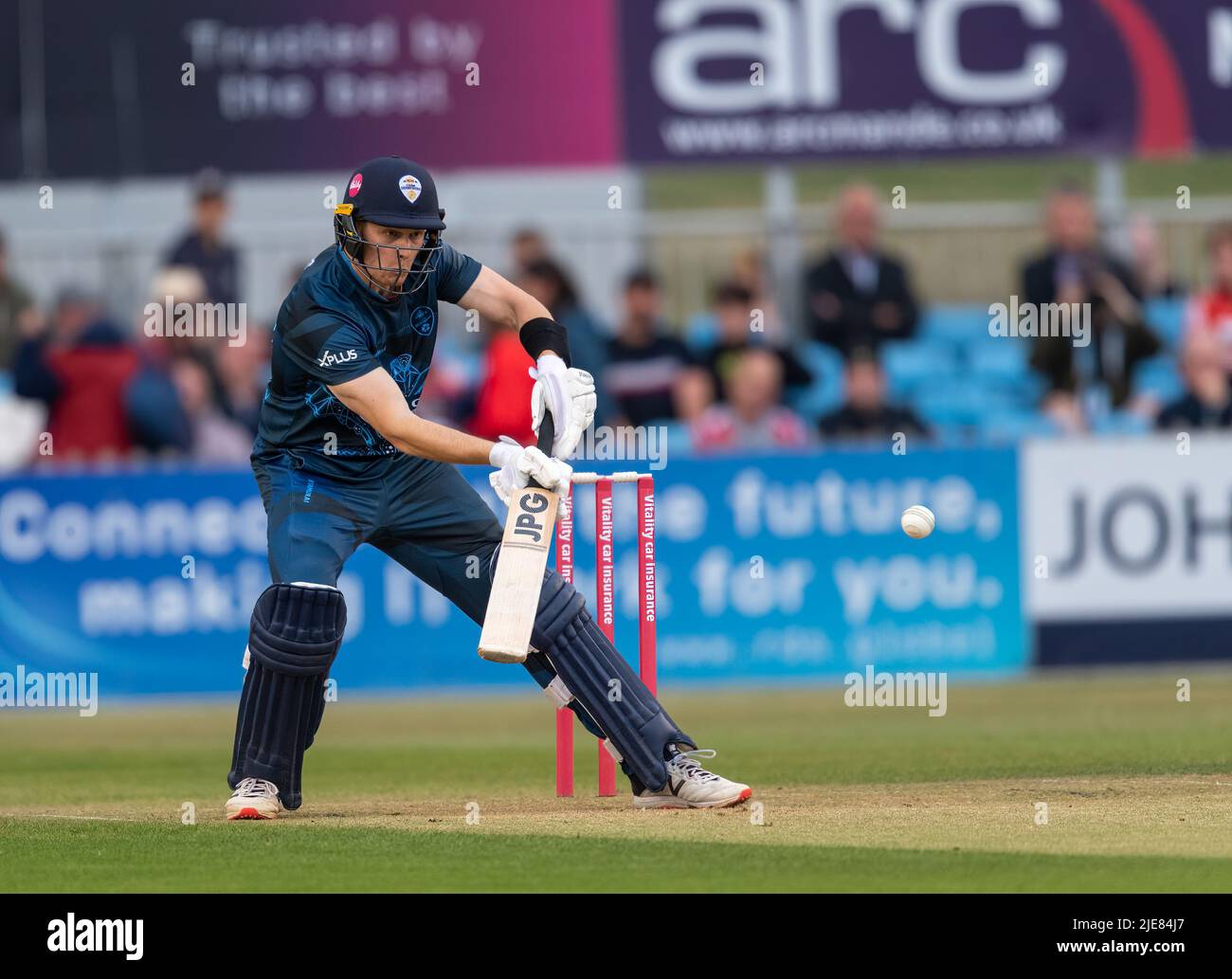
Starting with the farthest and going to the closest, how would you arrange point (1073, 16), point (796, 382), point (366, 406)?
point (1073, 16) → point (796, 382) → point (366, 406)

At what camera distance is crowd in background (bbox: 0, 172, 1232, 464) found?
14.8 meters

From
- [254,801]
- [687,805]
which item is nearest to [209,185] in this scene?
[254,801]

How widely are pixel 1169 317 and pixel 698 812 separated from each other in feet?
33.1

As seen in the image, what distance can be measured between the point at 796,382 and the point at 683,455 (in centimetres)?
179

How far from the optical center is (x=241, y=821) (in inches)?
314

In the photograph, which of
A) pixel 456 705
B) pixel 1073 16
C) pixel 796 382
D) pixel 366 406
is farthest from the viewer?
pixel 1073 16

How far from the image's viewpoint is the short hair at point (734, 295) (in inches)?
608

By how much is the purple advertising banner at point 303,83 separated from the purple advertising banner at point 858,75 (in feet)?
1.35

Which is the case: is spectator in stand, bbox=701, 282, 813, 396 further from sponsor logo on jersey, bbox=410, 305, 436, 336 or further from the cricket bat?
the cricket bat

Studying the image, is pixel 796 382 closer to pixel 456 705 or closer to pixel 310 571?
pixel 456 705

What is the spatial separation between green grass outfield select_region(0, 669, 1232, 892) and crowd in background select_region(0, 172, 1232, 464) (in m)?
2.53

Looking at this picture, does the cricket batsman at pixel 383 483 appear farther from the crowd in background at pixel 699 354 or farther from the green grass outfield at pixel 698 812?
the crowd in background at pixel 699 354

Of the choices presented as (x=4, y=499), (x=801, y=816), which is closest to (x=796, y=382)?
(x=4, y=499)
